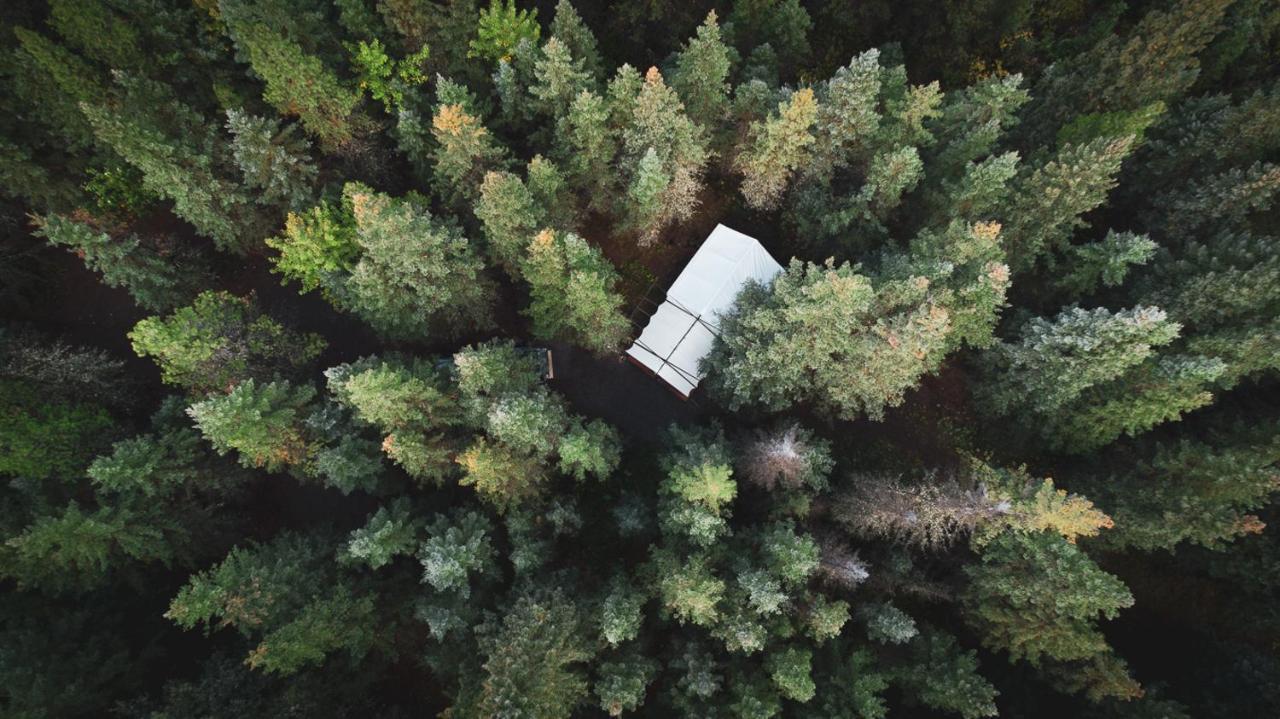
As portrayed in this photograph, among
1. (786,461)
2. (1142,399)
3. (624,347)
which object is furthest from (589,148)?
(1142,399)

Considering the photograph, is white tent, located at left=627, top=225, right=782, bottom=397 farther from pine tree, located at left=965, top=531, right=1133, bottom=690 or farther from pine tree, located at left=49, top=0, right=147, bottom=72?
pine tree, located at left=49, top=0, right=147, bottom=72

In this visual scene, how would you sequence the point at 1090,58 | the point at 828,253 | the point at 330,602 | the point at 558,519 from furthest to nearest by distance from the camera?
the point at 828,253
the point at 1090,58
the point at 558,519
the point at 330,602

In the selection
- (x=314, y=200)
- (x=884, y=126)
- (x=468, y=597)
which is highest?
(x=884, y=126)

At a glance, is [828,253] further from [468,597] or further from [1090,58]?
[468,597]

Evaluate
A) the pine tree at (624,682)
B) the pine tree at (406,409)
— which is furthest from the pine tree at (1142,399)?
the pine tree at (406,409)

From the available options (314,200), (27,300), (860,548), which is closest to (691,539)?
(860,548)

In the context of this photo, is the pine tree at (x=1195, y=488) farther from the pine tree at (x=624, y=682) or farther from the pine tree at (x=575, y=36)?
the pine tree at (x=575, y=36)

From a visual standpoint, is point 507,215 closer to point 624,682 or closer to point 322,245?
point 322,245

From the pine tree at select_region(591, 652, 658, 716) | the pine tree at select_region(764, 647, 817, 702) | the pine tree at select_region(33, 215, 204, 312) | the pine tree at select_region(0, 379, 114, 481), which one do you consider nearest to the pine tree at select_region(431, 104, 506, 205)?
the pine tree at select_region(33, 215, 204, 312)
